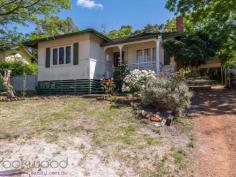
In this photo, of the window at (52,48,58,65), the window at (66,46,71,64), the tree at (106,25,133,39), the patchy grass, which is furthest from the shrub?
the tree at (106,25,133,39)

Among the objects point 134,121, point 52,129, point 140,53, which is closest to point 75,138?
point 52,129

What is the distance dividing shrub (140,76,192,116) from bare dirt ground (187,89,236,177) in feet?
2.50

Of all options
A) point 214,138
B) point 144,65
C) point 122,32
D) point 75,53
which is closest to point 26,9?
point 75,53

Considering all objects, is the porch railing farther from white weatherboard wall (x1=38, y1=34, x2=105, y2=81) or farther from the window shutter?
the window shutter

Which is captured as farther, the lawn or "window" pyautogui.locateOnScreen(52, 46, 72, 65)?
"window" pyautogui.locateOnScreen(52, 46, 72, 65)

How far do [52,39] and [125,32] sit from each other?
23814mm

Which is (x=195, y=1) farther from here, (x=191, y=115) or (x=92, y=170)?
(x=92, y=170)

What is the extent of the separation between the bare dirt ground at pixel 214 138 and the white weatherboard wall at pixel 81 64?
8011 millimetres

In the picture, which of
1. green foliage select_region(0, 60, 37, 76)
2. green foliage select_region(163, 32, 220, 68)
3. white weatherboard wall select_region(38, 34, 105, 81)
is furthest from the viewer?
green foliage select_region(0, 60, 37, 76)

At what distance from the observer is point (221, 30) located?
66.2 ft

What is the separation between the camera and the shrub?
1091cm

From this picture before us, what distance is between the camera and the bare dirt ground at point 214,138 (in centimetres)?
694

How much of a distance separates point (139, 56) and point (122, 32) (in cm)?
2313

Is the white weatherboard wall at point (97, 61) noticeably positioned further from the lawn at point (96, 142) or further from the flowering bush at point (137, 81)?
the lawn at point (96, 142)
